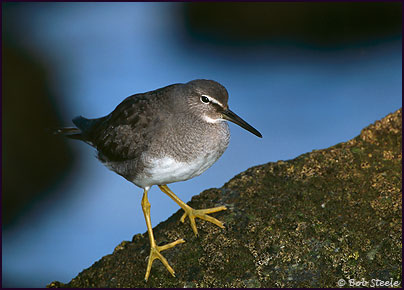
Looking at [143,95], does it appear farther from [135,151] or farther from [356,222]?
[356,222]

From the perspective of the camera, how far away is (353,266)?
3.88 meters

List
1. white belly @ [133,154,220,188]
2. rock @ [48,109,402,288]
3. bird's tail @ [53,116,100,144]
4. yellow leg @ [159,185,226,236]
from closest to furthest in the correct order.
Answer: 1. rock @ [48,109,402,288]
2. white belly @ [133,154,220,188]
3. yellow leg @ [159,185,226,236]
4. bird's tail @ [53,116,100,144]

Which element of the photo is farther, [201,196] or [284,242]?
[201,196]

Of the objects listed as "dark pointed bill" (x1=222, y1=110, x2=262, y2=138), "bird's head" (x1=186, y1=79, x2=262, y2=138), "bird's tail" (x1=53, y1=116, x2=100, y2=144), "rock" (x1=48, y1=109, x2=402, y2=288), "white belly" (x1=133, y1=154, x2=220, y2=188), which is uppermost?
"bird's tail" (x1=53, y1=116, x2=100, y2=144)

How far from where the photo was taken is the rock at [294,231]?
12.9 feet

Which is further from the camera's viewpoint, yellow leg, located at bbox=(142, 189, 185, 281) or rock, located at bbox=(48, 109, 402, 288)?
yellow leg, located at bbox=(142, 189, 185, 281)

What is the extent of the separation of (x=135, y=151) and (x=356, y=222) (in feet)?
8.10

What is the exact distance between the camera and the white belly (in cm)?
456

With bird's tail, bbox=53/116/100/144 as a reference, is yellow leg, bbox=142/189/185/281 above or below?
below

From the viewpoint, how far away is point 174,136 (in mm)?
4602

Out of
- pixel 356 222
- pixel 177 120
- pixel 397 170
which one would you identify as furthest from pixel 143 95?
pixel 397 170

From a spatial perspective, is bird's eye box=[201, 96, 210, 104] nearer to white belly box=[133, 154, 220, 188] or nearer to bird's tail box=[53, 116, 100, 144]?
white belly box=[133, 154, 220, 188]

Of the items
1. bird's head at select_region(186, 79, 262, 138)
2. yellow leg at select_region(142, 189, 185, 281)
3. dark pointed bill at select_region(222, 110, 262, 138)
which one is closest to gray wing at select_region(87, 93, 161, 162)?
bird's head at select_region(186, 79, 262, 138)

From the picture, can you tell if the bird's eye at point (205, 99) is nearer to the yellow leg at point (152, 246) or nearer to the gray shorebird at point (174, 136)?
the gray shorebird at point (174, 136)
